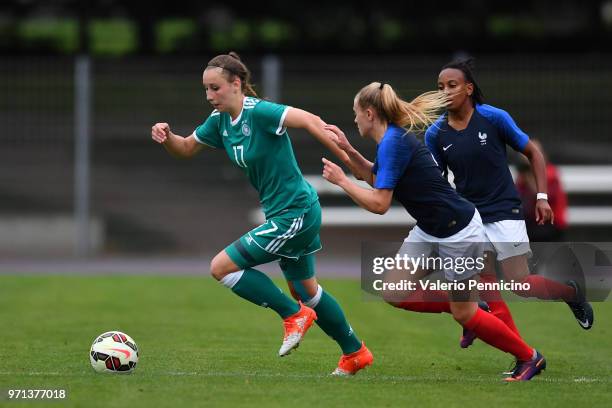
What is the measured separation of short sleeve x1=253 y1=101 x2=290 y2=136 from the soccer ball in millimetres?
1738

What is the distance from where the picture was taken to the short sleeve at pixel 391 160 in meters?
7.46

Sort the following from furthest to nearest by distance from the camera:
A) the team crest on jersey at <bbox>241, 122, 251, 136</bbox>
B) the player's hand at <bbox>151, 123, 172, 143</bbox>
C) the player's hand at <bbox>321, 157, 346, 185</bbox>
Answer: the player's hand at <bbox>151, 123, 172, 143</bbox>
the team crest on jersey at <bbox>241, 122, 251, 136</bbox>
the player's hand at <bbox>321, 157, 346, 185</bbox>

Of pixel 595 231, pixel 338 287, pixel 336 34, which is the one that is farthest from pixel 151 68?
pixel 336 34

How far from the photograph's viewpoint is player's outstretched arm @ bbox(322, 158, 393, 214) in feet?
24.0

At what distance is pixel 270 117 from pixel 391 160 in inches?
36.4

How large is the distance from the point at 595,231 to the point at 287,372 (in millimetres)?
11383

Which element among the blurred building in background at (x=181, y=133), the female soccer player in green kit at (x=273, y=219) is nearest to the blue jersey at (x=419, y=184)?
the female soccer player in green kit at (x=273, y=219)

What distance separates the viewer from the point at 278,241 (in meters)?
7.87

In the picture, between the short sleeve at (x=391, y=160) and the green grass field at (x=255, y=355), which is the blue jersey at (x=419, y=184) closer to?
the short sleeve at (x=391, y=160)

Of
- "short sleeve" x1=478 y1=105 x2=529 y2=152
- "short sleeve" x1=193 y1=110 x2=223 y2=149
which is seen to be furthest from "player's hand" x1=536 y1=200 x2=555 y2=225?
"short sleeve" x1=193 y1=110 x2=223 y2=149

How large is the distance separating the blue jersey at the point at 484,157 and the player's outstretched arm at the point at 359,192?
3.96 feet

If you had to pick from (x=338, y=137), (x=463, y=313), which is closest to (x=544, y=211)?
(x=463, y=313)

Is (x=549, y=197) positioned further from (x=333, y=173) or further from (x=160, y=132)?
(x=333, y=173)

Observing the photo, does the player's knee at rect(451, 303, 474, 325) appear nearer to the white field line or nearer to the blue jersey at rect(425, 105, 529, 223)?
the white field line
